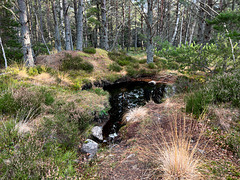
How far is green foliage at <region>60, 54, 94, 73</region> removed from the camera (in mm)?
8939

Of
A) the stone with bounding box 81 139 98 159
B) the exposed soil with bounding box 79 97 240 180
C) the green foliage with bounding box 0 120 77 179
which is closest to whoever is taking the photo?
the green foliage with bounding box 0 120 77 179

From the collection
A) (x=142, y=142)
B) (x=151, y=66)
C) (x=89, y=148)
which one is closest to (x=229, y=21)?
(x=142, y=142)

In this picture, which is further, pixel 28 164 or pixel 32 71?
pixel 32 71

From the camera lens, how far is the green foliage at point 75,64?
894cm

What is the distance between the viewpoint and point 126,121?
5418 mm

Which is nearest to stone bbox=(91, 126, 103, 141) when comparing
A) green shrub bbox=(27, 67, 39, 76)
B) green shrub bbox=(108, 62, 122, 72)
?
green shrub bbox=(27, 67, 39, 76)

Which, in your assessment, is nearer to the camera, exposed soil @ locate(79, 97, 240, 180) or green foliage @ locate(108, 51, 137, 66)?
exposed soil @ locate(79, 97, 240, 180)

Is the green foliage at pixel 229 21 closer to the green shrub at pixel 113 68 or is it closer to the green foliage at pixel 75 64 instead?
the green foliage at pixel 75 64

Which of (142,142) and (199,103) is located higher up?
(199,103)

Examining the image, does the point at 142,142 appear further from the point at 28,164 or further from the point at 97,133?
the point at 28,164

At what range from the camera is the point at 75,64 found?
359 inches

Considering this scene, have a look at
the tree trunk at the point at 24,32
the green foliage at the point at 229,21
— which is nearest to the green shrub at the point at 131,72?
the tree trunk at the point at 24,32

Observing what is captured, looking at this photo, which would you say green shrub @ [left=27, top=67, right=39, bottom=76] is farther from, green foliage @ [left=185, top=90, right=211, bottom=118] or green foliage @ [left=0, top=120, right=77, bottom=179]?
green foliage @ [left=185, top=90, right=211, bottom=118]

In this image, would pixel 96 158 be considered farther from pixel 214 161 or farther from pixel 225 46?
pixel 225 46
